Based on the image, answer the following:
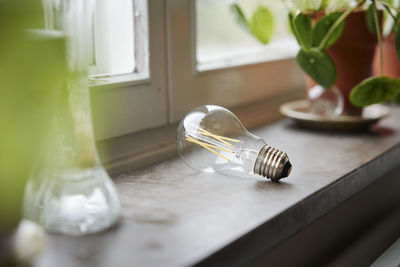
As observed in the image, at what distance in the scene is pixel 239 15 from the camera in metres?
0.92

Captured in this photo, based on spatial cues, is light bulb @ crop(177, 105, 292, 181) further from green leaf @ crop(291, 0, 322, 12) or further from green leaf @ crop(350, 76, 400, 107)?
green leaf @ crop(291, 0, 322, 12)

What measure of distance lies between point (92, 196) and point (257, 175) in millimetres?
275

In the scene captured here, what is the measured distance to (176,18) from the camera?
822 mm

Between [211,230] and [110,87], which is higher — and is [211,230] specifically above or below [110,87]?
below

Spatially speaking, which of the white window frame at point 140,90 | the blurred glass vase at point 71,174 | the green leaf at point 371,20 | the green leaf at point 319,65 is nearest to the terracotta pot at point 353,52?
the green leaf at point 371,20

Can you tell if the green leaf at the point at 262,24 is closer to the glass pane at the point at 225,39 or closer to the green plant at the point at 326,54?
the glass pane at the point at 225,39

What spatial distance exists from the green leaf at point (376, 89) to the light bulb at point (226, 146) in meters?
0.21

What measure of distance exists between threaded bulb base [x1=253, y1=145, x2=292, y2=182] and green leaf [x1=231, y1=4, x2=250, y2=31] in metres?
0.34

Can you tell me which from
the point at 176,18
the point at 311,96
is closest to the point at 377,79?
the point at 311,96

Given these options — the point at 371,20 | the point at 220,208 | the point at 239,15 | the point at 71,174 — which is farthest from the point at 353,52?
the point at 71,174

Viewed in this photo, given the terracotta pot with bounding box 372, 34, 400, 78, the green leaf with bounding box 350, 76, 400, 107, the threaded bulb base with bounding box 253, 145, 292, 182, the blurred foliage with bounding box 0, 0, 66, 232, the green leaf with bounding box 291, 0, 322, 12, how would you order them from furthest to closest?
the terracotta pot with bounding box 372, 34, 400, 78
the green leaf with bounding box 291, 0, 322, 12
the green leaf with bounding box 350, 76, 400, 107
the threaded bulb base with bounding box 253, 145, 292, 182
the blurred foliage with bounding box 0, 0, 66, 232

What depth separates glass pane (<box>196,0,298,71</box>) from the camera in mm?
999

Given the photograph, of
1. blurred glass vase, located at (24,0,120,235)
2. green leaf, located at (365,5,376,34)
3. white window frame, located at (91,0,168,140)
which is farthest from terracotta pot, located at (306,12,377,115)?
blurred glass vase, located at (24,0,120,235)

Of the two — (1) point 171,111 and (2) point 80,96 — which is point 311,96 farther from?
(2) point 80,96
